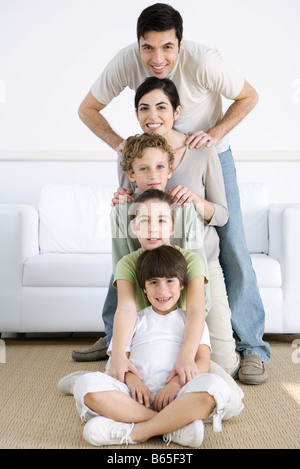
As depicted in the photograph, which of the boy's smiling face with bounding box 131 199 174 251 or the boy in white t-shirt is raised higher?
the boy's smiling face with bounding box 131 199 174 251

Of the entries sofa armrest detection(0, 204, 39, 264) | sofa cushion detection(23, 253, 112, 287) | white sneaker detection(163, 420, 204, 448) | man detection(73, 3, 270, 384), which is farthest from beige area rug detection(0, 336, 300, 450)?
sofa armrest detection(0, 204, 39, 264)

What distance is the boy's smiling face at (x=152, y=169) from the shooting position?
1767mm

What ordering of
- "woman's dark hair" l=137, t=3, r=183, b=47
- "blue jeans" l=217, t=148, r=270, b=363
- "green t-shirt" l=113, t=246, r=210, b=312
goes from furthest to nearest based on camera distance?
1. "blue jeans" l=217, t=148, r=270, b=363
2. "woman's dark hair" l=137, t=3, r=183, b=47
3. "green t-shirt" l=113, t=246, r=210, b=312

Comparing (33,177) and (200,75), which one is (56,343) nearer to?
(33,177)

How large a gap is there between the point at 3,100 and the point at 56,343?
1.41 m

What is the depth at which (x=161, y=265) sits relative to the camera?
5.25 feet

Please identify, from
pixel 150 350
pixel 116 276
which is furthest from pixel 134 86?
pixel 150 350

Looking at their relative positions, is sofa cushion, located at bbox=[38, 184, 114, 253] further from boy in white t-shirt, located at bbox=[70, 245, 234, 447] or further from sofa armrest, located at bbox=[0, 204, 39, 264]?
boy in white t-shirt, located at bbox=[70, 245, 234, 447]

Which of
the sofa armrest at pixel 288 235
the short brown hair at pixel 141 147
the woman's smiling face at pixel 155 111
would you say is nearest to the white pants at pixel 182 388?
the short brown hair at pixel 141 147

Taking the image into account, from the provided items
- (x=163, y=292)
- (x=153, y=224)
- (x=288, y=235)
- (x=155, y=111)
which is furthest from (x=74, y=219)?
(x=163, y=292)

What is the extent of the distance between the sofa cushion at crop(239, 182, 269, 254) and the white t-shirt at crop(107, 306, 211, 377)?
4.26ft

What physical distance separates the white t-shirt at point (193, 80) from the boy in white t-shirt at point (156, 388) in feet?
2.01

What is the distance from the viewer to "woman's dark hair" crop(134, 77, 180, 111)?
1.85m
